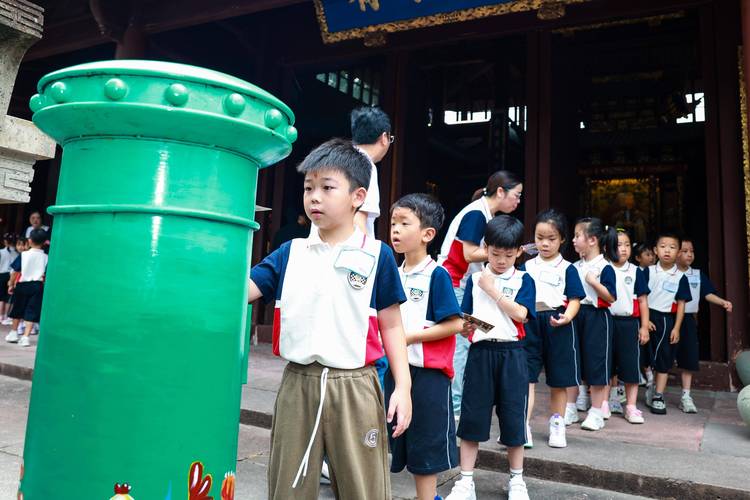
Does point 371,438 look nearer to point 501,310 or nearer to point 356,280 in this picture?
point 356,280

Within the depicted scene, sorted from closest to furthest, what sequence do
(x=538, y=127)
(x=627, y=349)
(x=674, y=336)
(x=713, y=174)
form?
1. (x=627, y=349)
2. (x=674, y=336)
3. (x=713, y=174)
4. (x=538, y=127)

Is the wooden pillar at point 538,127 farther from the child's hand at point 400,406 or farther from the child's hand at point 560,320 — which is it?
the child's hand at point 400,406

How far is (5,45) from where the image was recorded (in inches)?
98.1

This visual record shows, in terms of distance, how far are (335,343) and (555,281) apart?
2272 mm

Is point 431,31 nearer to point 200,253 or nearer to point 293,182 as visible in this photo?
point 293,182

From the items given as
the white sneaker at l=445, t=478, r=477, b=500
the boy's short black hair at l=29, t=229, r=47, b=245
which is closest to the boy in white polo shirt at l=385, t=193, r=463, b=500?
the white sneaker at l=445, t=478, r=477, b=500

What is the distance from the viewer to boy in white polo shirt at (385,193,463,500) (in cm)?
217

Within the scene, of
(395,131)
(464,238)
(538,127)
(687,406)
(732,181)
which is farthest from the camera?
(395,131)

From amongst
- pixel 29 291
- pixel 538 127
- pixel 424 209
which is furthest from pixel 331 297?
pixel 29 291

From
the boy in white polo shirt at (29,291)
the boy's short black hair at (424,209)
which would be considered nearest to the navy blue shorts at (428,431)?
the boy's short black hair at (424,209)

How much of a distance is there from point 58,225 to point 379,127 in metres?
1.70

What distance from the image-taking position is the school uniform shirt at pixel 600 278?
149 inches

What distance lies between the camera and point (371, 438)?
1.48 m

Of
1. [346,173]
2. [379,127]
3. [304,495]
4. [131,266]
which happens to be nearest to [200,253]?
[131,266]
